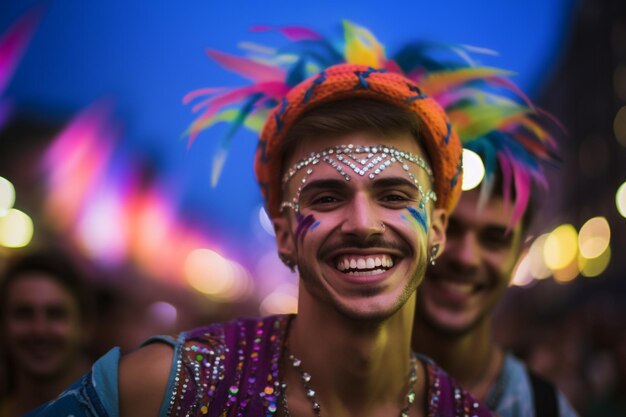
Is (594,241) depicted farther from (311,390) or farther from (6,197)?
(311,390)

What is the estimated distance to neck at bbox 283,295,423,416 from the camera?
249cm

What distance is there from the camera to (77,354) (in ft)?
13.4

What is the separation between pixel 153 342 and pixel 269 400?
0.46 m

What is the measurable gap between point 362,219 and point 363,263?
0.51 ft

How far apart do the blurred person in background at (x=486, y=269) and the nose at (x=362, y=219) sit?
3.52ft

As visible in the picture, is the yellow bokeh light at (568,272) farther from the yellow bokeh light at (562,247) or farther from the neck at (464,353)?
the neck at (464,353)

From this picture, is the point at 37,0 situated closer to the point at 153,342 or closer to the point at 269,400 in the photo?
the point at 153,342

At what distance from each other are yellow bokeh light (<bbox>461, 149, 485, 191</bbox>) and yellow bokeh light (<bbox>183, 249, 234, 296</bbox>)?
24.2 metres

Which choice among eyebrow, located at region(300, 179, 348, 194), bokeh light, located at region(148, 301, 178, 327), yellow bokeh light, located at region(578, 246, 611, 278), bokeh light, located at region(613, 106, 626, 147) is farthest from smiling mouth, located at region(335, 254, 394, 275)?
bokeh light, located at region(613, 106, 626, 147)

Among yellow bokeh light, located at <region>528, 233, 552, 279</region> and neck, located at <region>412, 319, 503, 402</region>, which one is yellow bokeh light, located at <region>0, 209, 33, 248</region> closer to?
Result: neck, located at <region>412, 319, 503, 402</region>

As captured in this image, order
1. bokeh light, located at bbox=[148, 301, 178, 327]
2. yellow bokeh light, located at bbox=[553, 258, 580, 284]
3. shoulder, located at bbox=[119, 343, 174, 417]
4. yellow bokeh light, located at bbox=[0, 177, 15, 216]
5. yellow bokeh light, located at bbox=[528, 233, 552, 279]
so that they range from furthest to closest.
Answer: yellow bokeh light, located at bbox=[528, 233, 552, 279], yellow bokeh light, located at bbox=[553, 258, 580, 284], yellow bokeh light, located at bbox=[0, 177, 15, 216], bokeh light, located at bbox=[148, 301, 178, 327], shoulder, located at bbox=[119, 343, 174, 417]

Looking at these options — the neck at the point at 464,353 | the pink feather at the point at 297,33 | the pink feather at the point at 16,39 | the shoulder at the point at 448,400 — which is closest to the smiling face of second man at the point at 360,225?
the shoulder at the point at 448,400

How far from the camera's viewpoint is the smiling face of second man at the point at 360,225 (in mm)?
2396

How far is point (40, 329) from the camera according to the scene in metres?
3.87
